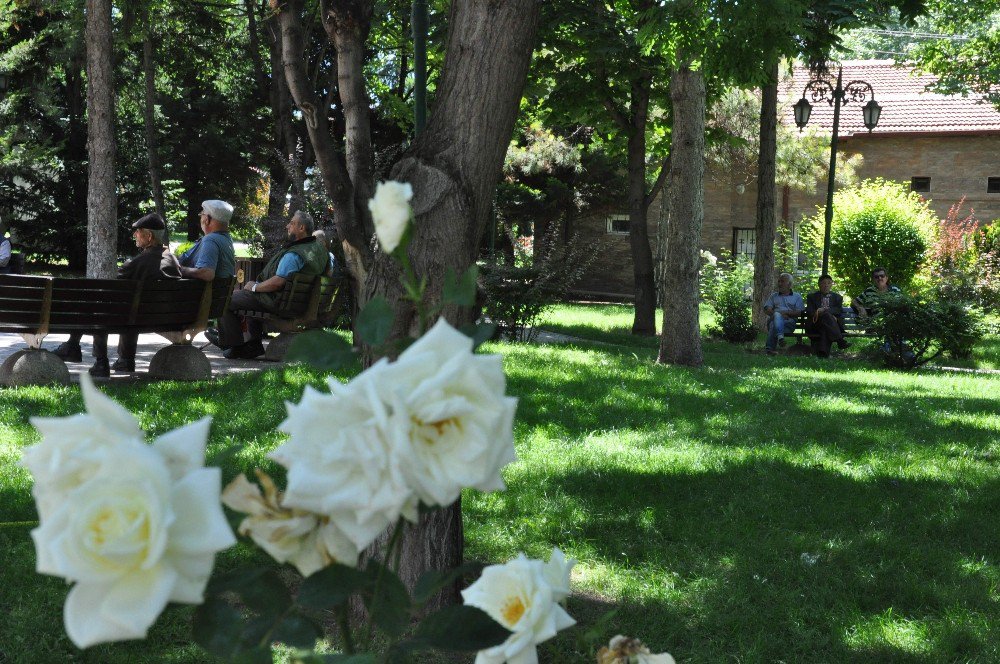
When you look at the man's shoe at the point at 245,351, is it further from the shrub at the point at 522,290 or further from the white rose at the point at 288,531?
the white rose at the point at 288,531

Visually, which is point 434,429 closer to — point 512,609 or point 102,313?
point 512,609

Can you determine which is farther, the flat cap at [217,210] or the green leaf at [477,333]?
the flat cap at [217,210]

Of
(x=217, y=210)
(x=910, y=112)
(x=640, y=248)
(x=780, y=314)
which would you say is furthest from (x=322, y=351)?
(x=910, y=112)

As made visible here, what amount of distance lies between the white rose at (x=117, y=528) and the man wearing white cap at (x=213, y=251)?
9.07m

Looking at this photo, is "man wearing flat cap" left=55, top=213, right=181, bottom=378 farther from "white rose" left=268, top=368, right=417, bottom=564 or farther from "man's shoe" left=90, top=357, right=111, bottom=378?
"white rose" left=268, top=368, right=417, bottom=564

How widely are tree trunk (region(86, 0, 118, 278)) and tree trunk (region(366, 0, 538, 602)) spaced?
8.81 m

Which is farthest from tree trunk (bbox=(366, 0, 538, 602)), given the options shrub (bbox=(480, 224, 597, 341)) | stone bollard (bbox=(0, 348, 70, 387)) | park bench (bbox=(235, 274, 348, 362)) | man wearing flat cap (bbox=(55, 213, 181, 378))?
shrub (bbox=(480, 224, 597, 341))

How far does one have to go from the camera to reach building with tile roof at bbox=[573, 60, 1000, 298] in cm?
3441

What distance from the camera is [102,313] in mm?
8484

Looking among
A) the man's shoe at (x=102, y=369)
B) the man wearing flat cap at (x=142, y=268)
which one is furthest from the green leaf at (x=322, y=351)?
the man's shoe at (x=102, y=369)

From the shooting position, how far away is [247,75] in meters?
31.3

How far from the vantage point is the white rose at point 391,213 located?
1.14 metres

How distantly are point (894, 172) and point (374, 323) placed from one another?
1445 inches

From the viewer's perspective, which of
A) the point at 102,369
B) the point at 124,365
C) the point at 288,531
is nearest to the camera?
the point at 288,531
